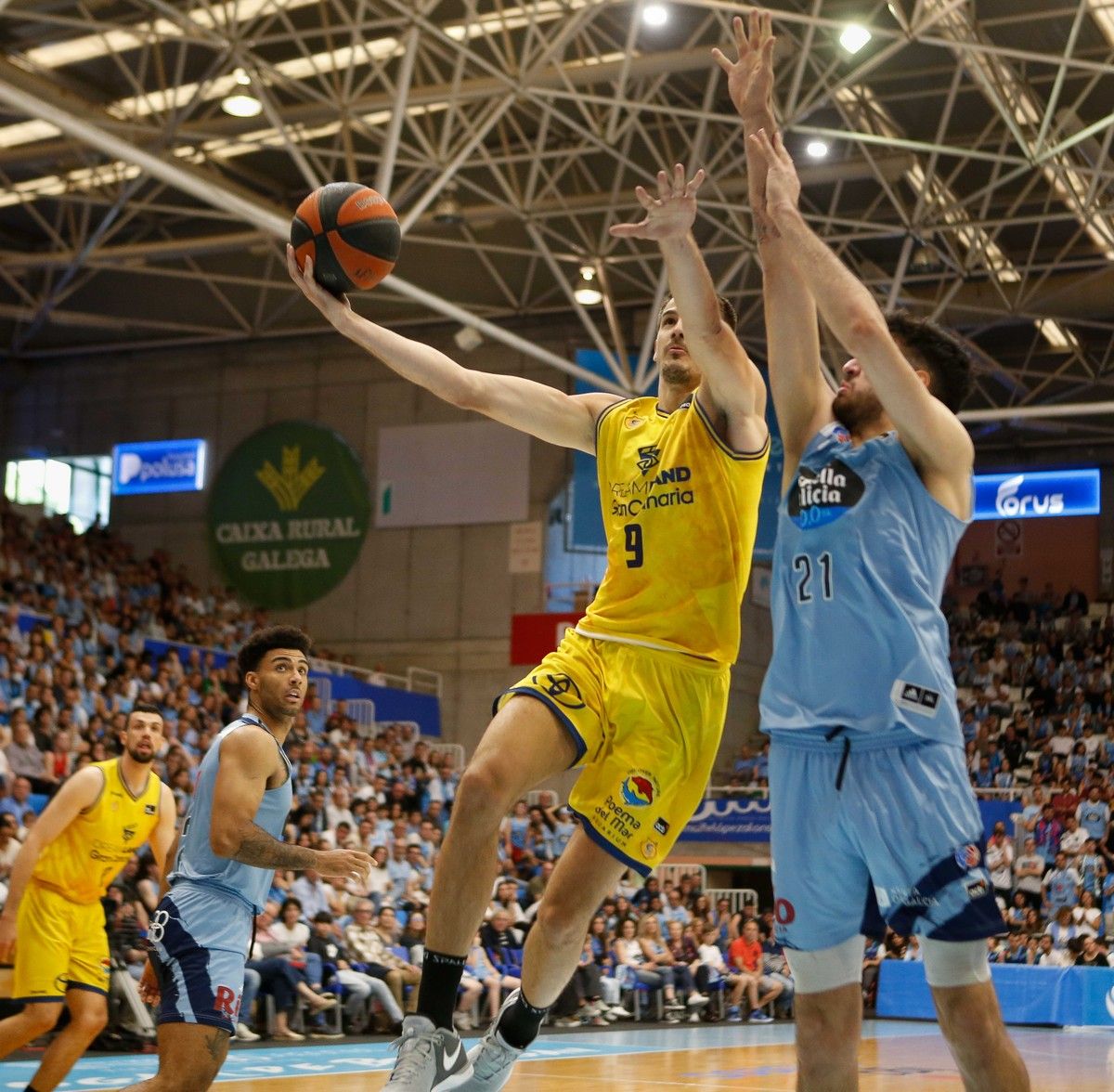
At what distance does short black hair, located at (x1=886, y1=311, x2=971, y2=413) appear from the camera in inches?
160

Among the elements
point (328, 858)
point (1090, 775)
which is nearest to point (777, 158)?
point (328, 858)

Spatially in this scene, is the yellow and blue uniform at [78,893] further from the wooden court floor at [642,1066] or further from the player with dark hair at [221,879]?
the wooden court floor at [642,1066]

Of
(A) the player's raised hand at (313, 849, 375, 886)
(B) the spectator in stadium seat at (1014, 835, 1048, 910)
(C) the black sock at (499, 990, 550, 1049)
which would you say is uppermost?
(A) the player's raised hand at (313, 849, 375, 886)

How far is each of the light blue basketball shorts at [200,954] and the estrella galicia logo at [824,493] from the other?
2.80 metres

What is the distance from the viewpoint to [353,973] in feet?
45.6

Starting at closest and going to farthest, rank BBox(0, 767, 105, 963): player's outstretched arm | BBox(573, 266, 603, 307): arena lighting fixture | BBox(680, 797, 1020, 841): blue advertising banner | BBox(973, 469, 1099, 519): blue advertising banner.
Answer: BBox(0, 767, 105, 963): player's outstretched arm, BBox(573, 266, 603, 307): arena lighting fixture, BBox(680, 797, 1020, 841): blue advertising banner, BBox(973, 469, 1099, 519): blue advertising banner

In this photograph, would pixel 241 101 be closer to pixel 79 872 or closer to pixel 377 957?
pixel 377 957

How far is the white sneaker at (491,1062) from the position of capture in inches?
183

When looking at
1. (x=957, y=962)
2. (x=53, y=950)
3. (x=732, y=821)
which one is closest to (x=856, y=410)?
(x=957, y=962)

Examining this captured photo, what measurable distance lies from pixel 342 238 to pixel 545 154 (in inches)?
677

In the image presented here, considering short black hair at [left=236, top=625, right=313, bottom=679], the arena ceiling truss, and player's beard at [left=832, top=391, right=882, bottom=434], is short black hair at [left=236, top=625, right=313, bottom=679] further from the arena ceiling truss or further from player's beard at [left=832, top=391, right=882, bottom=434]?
the arena ceiling truss

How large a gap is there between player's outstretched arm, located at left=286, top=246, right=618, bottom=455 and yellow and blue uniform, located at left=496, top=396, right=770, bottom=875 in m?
0.33

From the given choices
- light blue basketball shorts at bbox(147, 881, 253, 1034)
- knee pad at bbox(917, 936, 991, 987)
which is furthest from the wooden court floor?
knee pad at bbox(917, 936, 991, 987)

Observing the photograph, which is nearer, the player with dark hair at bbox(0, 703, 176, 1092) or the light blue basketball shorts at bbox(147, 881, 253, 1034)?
the light blue basketball shorts at bbox(147, 881, 253, 1034)
